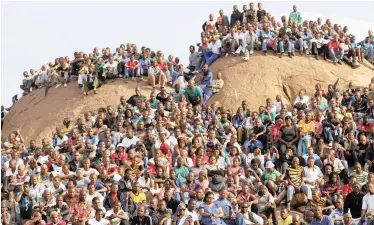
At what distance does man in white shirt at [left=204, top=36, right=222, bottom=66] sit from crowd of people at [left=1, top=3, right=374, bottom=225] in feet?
6.18

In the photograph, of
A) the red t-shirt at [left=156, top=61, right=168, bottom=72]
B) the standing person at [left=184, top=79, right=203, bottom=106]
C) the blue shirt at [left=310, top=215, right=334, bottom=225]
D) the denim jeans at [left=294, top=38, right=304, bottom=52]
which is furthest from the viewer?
the denim jeans at [left=294, top=38, right=304, bottom=52]

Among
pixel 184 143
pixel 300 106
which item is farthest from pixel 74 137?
pixel 300 106

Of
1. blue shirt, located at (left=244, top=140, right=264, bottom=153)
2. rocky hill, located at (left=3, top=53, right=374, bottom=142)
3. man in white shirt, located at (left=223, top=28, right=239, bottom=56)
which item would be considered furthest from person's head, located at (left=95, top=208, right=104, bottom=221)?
man in white shirt, located at (left=223, top=28, right=239, bottom=56)

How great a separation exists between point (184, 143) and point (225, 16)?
1059cm

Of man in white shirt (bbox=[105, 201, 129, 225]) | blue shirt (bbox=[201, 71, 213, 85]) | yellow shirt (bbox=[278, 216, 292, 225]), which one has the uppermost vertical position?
blue shirt (bbox=[201, 71, 213, 85])

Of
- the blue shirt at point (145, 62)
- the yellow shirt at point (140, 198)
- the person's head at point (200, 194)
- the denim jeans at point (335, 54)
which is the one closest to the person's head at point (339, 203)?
the person's head at point (200, 194)

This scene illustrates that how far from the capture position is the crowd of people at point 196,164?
18875 mm

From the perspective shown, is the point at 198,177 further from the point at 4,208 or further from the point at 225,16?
the point at 225,16

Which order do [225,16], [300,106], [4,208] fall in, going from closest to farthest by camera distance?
[4,208] → [300,106] → [225,16]

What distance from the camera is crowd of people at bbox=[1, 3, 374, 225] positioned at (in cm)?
1888

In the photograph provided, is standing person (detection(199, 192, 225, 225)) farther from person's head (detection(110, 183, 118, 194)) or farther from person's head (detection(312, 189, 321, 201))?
person's head (detection(312, 189, 321, 201))

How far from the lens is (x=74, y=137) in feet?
75.7

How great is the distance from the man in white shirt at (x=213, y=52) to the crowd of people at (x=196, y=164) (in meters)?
1.88

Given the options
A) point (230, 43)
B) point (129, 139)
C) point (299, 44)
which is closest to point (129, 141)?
point (129, 139)
